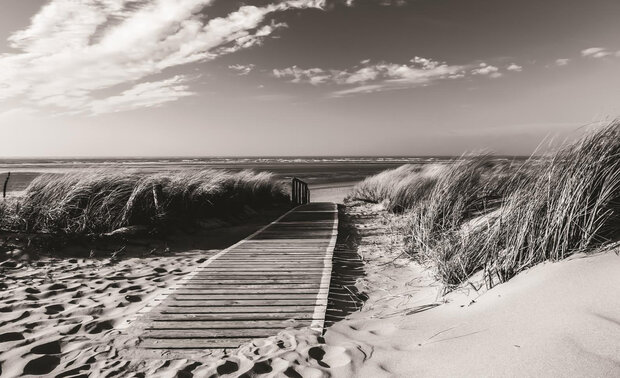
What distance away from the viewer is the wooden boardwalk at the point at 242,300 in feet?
10.5

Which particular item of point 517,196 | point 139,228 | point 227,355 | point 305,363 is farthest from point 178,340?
point 139,228

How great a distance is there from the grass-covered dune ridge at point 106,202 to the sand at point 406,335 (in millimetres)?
2677

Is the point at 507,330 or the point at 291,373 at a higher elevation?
the point at 507,330

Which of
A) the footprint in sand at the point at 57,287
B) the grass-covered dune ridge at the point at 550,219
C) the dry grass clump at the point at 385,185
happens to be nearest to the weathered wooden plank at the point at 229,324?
the grass-covered dune ridge at the point at 550,219

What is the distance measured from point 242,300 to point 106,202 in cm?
449

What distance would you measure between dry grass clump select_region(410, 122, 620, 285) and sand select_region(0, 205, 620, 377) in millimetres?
196

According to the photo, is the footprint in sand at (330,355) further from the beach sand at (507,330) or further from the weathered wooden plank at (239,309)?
the weathered wooden plank at (239,309)

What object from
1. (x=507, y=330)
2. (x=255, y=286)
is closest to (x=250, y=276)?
(x=255, y=286)

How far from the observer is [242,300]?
3951mm

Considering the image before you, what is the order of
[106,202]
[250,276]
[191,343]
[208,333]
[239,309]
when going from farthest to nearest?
1. [106,202]
2. [250,276]
3. [239,309]
4. [208,333]
5. [191,343]

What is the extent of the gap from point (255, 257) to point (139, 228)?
108 inches

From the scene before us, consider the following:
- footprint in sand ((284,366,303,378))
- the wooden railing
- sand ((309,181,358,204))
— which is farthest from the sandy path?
sand ((309,181,358,204))

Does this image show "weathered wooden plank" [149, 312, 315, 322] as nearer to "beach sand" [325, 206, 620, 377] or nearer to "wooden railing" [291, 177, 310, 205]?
"beach sand" [325, 206, 620, 377]

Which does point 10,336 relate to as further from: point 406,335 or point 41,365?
point 406,335
